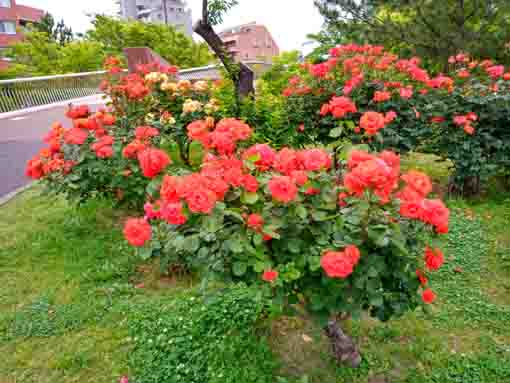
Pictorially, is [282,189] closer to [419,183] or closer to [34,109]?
[419,183]

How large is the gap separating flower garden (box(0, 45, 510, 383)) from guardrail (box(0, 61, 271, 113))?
6048mm

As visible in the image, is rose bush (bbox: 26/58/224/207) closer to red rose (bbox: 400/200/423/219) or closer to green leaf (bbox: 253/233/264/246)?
green leaf (bbox: 253/233/264/246)

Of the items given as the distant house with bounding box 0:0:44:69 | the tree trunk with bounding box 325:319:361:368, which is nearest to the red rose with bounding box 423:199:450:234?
the tree trunk with bounding box 325:319:361:368

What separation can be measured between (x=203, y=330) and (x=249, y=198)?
1254 millimetres

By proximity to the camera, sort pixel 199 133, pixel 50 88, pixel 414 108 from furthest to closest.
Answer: pixel 50 88, pixel 414 108, pixel 199 133

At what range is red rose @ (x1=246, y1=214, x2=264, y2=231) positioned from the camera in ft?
4.33

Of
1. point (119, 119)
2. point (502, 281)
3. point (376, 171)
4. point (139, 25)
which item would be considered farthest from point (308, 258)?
point (139, 25)

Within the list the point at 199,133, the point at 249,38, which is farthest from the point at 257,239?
the point at 249,38

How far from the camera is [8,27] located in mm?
33844

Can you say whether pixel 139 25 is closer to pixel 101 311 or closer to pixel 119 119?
pixel 119 119

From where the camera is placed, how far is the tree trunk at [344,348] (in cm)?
194

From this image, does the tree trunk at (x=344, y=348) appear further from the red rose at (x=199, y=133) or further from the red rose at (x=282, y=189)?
the red rose at (x=199, y=133)

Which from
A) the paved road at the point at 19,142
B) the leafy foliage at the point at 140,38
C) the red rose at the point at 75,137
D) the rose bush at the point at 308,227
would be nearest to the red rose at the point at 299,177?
the rose bush at the point at 308,227

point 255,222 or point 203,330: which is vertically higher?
point 255,222
